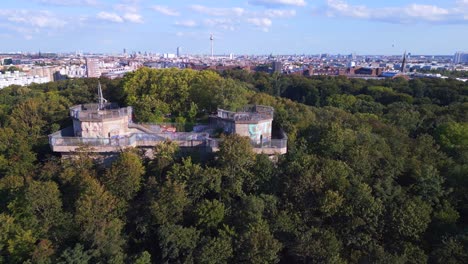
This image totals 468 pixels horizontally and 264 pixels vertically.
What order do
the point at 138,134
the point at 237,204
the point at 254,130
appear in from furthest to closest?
the point at 254,130 < the point at 138,134 < the point at 237,204

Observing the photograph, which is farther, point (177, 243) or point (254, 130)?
point (254, 130)

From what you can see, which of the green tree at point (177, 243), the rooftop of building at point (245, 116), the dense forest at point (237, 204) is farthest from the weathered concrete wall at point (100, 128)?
the green tree at point (177, 243)

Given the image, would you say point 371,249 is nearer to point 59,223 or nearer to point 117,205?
point 117,205

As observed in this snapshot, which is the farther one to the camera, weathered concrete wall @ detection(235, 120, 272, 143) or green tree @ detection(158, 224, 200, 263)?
weathered concrete wall @ detection(235, 120, 272, 143)

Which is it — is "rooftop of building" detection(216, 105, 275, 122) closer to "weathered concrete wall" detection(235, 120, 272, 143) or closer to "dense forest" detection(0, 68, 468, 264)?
"weathered concrete wall" detection(235, 120, 272, 143)

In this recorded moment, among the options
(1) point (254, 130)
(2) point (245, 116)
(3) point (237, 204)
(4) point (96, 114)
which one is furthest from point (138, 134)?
(3) point (237, 204)

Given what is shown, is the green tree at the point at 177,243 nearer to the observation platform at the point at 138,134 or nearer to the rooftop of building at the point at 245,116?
the observation platform at the point at 138,134

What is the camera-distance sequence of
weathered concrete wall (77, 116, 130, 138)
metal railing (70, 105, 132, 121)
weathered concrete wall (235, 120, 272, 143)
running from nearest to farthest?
metal railing (70, 105, 132, 121) → weathered concrete wall (77, 116, 130, 138) → weathered concrete wall (235, 120, 272, 143)

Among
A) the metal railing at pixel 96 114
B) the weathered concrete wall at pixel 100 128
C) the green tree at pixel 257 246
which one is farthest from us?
the weathered concrete wall at pixel 100 128

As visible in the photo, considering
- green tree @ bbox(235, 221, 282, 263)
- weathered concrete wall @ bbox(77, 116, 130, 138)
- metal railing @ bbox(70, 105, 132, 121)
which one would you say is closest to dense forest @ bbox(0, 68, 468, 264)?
green tree @ bbox(235, 221, 282, 263)

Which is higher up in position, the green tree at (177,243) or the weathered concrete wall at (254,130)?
the weathered concrete wall at (254,130)

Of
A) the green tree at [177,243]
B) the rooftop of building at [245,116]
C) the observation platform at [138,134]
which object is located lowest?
the green tree at [177,243]

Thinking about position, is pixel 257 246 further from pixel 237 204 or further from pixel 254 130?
pixel 254 130
